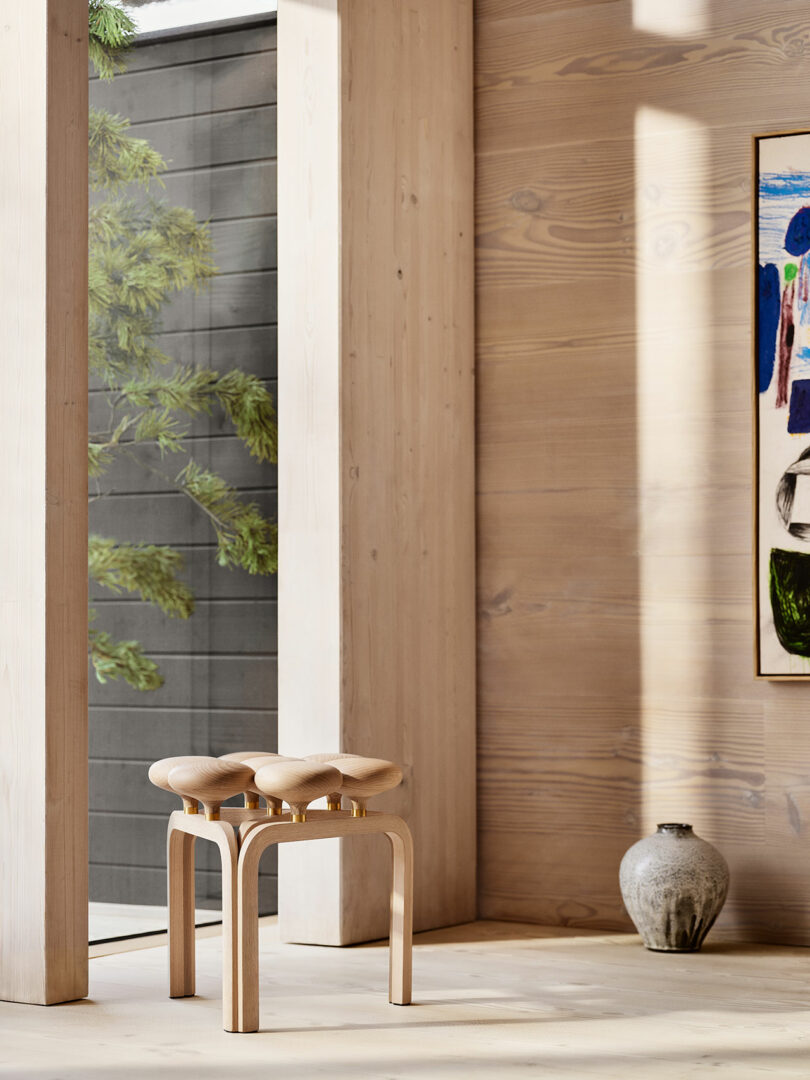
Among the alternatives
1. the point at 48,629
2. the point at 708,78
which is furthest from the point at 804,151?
the point at 48,629

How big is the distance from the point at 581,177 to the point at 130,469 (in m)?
1.26

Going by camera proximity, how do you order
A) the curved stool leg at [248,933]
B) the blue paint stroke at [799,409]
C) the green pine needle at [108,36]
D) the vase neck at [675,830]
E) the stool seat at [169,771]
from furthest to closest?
the blue paint stroke at [799,409], the vase neck at [675,830], the green pine needle at [108,36], the stool seat at [169,771], the curved stool leg at [248,933]

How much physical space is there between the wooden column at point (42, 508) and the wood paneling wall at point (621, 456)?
124cm

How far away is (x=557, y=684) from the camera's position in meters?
3.41

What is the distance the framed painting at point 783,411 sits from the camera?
3160mm

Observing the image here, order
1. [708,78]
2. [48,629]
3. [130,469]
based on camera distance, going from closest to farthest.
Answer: [48,629]
[130,469]
[708,78]

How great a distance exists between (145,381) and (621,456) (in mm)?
1074

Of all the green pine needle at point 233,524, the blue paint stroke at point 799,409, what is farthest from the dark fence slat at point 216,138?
the blue paint stroke at point 799,409

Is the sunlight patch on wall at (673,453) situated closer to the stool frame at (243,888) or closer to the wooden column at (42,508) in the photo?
the stool frame at (243,888)

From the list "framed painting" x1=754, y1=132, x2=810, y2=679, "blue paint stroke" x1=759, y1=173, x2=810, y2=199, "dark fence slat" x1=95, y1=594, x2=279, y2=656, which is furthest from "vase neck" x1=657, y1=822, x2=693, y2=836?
"blue paint stroke" x1=759, y1=173, x2=810, y2=199

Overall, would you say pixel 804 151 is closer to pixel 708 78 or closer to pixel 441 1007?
pixel 708 78

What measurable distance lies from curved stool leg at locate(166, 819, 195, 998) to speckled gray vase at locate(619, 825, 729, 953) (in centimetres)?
98

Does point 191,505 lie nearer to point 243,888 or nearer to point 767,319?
point 243,888

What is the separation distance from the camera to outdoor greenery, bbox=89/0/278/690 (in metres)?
3.03
